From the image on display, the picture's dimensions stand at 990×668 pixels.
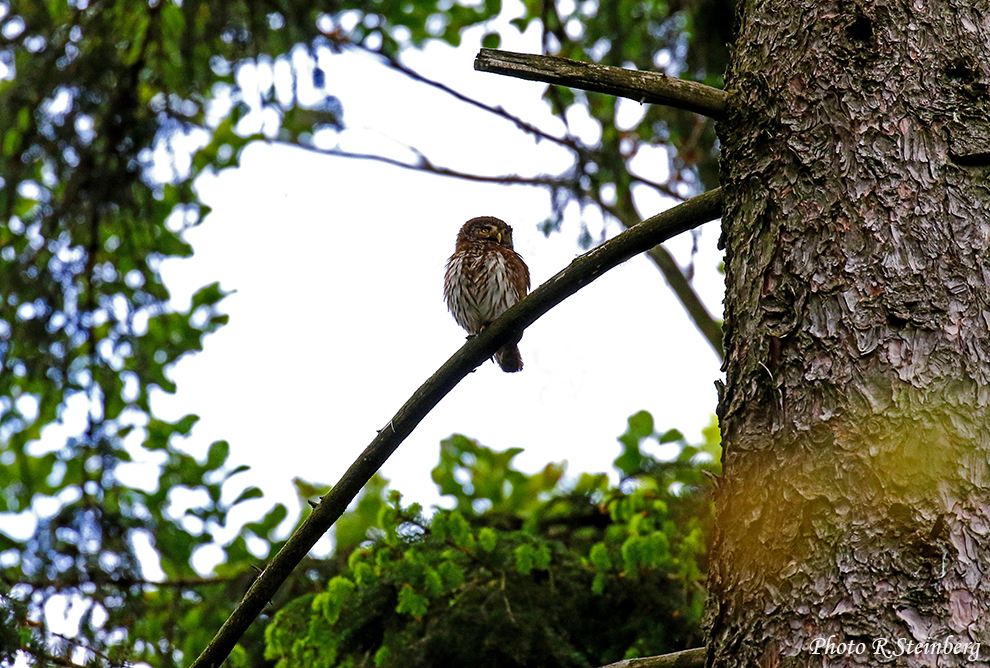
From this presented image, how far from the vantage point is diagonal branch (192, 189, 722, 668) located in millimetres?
2434

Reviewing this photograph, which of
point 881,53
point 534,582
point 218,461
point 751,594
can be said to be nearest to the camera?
point 751,594

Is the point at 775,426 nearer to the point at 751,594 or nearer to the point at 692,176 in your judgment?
the point at 751,594

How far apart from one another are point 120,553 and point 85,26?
3028 millimetres

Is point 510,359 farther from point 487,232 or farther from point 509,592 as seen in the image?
point 509,592

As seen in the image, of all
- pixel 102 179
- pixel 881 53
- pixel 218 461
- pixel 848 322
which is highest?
pixel 102 179

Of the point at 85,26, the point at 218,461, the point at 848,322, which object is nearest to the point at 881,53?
the point at 848,322

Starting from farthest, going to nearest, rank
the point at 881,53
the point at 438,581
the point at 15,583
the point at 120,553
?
the point at 120,553, the point at 15,583, the point at 438,581, the point at 881,53

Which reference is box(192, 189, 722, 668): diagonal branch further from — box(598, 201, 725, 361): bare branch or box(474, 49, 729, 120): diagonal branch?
box(598, 201, 725, 361): bare branch

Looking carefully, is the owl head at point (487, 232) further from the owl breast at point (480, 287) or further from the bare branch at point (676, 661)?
the bare branch at point (676, 661)

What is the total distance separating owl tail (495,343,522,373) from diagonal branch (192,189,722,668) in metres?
2.15

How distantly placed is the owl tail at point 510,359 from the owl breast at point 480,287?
23 cm

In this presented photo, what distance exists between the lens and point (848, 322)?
6.89 feet

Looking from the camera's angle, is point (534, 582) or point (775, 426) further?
point (534, 582)

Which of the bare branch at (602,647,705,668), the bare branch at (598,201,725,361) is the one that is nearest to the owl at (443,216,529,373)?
the bare branch at (598,201,725,361)
